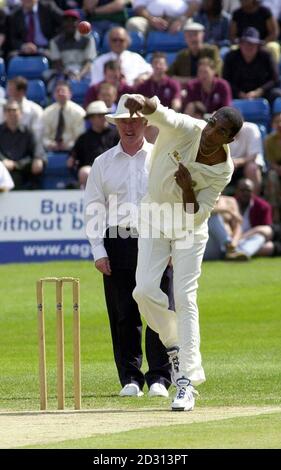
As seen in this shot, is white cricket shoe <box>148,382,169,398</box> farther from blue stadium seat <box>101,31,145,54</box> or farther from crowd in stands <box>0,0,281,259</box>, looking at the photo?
blue stadium seat <box>101,31,145,54</box>

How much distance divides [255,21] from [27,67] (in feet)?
12.6

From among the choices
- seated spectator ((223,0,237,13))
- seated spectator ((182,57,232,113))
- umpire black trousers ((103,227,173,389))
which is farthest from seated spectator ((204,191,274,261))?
umpire black trousers ((103,227,173,389))

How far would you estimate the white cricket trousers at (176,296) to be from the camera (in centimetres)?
959

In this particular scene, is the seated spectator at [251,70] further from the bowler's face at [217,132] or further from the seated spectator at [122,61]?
the bowler's face at [217,132]

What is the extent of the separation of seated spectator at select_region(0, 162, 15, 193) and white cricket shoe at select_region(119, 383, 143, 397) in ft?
29.0

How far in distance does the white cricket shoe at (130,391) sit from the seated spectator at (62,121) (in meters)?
10.7

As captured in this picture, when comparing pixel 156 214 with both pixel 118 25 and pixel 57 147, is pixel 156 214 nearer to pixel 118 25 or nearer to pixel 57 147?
pixel 57 147

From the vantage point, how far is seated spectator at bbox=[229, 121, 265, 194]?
19938mm

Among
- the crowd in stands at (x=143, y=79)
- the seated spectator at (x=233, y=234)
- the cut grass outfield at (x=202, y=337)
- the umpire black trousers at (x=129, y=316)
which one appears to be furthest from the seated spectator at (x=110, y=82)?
the umpire black trousers at (x=129, y=316)

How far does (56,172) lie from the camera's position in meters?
20.8

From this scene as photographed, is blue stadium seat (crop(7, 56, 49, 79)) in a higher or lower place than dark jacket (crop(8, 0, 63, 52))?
lower

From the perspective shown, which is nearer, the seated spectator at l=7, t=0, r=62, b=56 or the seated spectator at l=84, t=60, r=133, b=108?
the seated spectator at l=84, t=60, r=133, b=108

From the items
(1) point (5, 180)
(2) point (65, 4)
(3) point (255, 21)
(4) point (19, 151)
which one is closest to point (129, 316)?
(1) point (5, 180)

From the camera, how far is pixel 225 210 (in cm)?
1934
